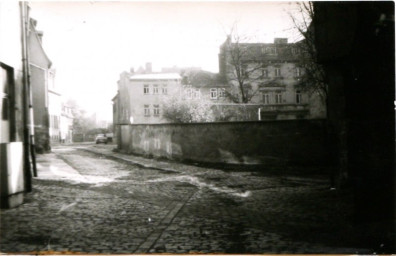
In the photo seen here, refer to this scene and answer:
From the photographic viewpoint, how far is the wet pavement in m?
3.91

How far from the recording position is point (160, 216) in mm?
5113

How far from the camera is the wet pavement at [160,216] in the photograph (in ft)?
12.8

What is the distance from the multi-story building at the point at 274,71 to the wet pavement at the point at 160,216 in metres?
2.70

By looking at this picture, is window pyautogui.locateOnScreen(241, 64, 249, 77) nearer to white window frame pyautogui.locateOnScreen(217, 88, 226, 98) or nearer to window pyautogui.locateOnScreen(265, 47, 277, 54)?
window pyautogui.locateOnScreen(265, 47, 277, 54)

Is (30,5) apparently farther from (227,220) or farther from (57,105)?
(227,220)

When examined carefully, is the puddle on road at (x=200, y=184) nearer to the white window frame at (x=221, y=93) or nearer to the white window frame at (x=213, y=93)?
the white window frame at (x=213, y=93)

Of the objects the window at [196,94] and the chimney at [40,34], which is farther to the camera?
the window at [196,94]

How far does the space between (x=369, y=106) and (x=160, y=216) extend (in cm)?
327

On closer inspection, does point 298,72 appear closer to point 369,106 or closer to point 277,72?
point 277,72

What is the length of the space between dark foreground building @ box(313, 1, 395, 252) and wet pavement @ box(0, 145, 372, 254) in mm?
418

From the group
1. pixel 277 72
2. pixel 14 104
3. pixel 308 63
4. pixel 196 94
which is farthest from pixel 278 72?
pixel 196 94

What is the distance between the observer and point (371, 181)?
4.59m

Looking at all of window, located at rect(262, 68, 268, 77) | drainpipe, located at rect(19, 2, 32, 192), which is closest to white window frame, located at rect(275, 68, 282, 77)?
window, located at rect(262, 68, 268, 77)

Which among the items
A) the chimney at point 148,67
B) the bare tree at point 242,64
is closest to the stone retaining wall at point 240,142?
the bare tree at point 242,64
